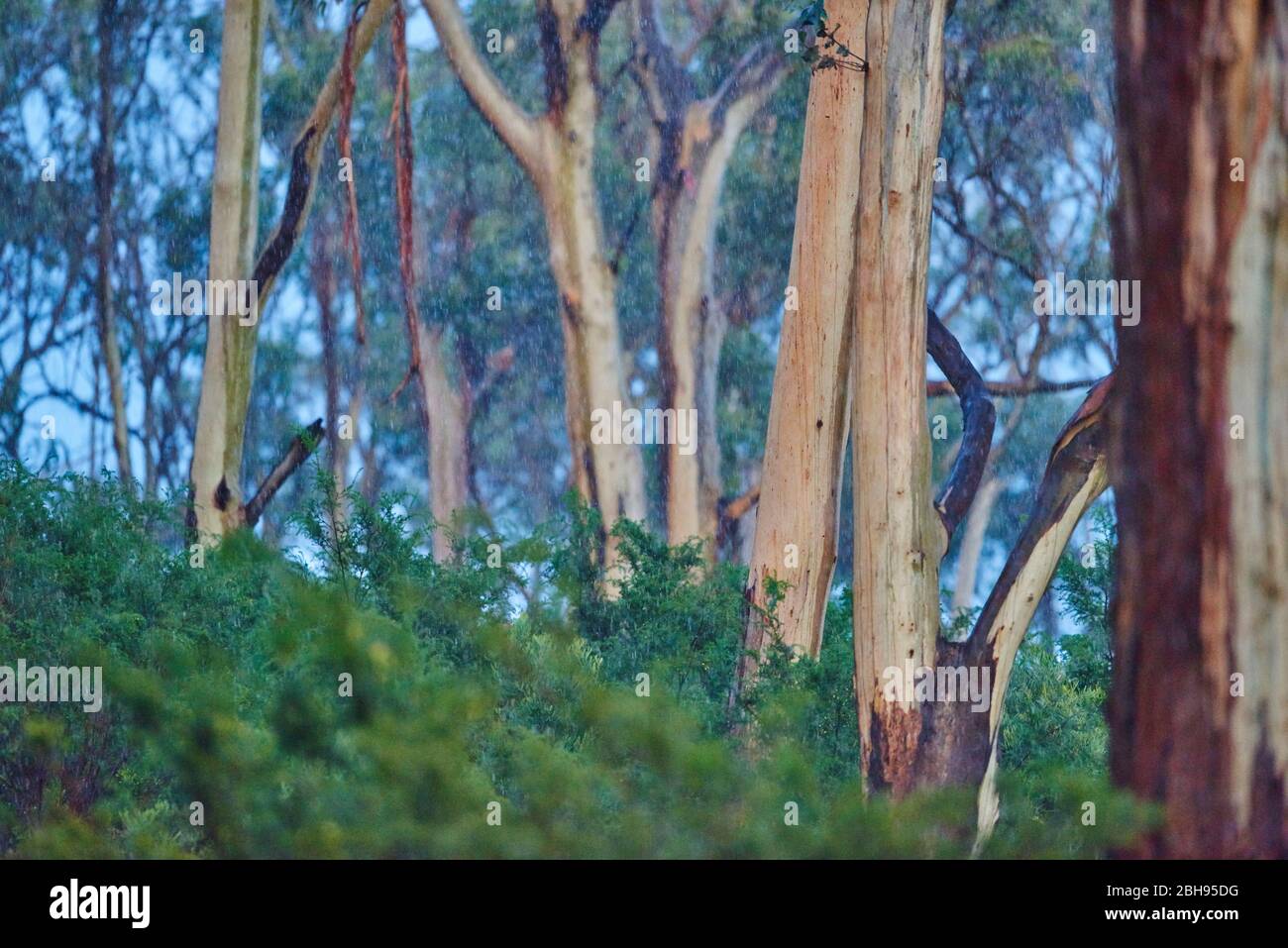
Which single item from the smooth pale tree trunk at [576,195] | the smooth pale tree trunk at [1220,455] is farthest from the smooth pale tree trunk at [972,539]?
the smooth pale tree trunk at [1220,455]

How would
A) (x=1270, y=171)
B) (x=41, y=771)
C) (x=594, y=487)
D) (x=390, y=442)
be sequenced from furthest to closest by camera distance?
1. (x=390, y=442)
2. (x=594, y=487)
3. (x=41, y=771)
4. (x=1270, y=171)

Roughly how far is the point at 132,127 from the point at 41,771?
13.9 m

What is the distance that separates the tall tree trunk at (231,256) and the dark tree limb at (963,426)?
564cm

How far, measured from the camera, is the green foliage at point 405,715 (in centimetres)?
325

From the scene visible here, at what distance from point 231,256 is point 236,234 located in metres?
0.16

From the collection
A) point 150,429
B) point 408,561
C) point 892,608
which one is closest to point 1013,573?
point 892,608

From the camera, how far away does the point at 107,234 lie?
60.7 feet

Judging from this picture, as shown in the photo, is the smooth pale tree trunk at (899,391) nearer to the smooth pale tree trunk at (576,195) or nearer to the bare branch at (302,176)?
the bare branch at (302,176)

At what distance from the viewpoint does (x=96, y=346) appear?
18.8 m

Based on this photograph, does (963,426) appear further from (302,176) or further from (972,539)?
(972,539)

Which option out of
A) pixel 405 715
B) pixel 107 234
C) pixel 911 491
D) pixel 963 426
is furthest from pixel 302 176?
pixel 405 715
